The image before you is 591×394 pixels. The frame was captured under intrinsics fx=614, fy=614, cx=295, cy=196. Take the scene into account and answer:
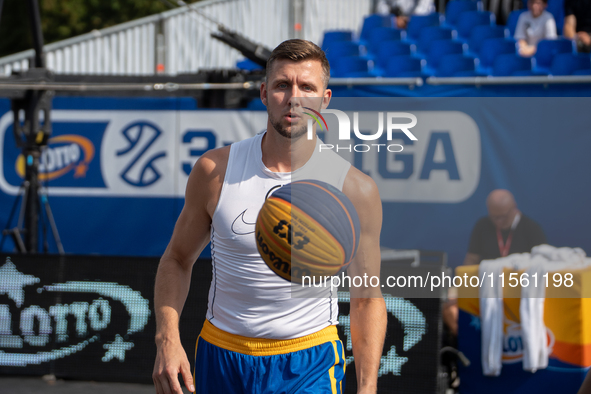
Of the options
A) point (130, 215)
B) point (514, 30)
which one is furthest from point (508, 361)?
point (514, 30)

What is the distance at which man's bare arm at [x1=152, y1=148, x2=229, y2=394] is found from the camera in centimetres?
212

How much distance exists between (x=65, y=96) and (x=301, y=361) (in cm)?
629

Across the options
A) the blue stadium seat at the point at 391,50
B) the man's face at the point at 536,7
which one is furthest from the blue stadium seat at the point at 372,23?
the man's face at the point at 536,7

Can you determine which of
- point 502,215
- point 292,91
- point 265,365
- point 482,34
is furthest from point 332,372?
point 482,34

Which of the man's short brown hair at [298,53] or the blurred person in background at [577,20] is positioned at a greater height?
the blurred person in background at [577,20]

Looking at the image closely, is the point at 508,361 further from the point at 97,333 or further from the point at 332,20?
the point at 332,20

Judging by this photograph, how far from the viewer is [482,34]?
10.4 m

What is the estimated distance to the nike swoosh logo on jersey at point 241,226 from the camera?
83.4 inches

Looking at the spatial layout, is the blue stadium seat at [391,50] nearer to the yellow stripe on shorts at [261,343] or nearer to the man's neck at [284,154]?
the man's neck at [284,154]

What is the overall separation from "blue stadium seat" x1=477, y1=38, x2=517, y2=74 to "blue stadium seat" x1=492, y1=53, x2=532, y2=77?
0.38 metres

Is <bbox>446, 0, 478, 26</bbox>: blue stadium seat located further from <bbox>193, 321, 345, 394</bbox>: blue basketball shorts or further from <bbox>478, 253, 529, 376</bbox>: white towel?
<bbox>193, 321, 345, 394</bbox>: blue basketball shorts

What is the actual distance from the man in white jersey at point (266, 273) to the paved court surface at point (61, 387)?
9.24 feet

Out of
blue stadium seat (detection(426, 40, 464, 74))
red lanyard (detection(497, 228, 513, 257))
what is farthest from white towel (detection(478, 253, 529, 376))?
blue stadium seat (detection(426, 40, 464, 74))

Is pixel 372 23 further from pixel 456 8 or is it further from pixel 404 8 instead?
pixel 456 8
